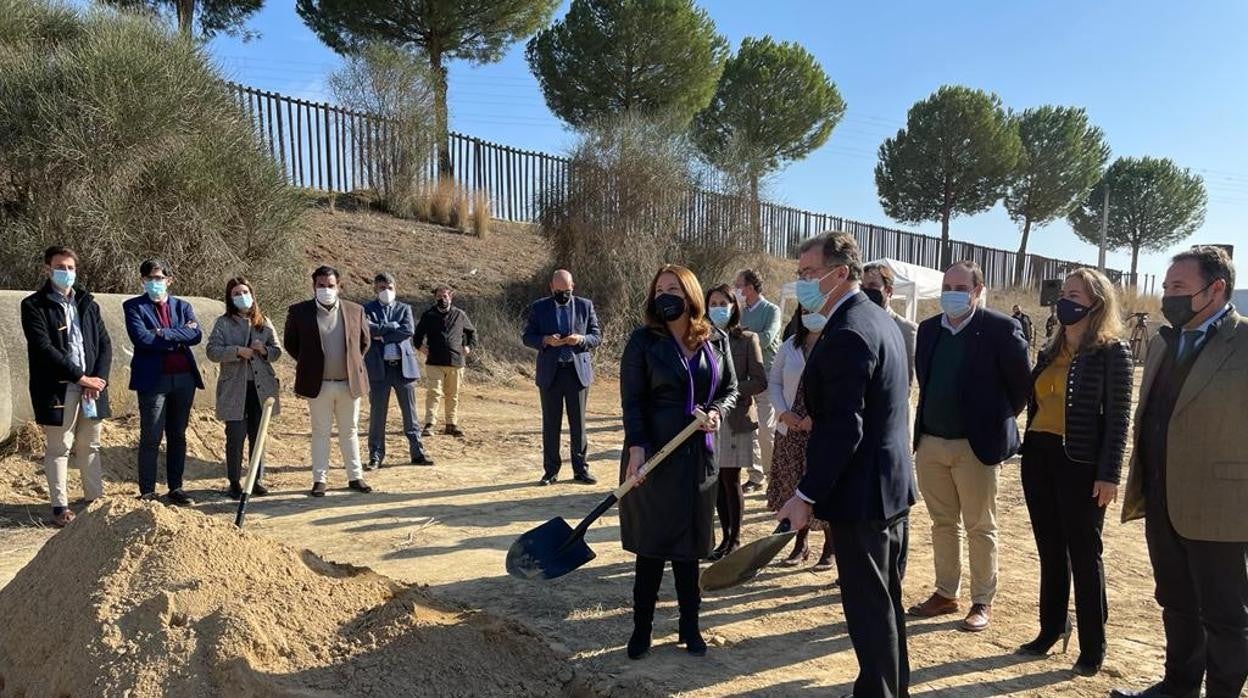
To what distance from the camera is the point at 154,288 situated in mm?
6508

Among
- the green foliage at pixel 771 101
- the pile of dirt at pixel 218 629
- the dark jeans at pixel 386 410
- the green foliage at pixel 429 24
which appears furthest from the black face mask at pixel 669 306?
the green foliage at pixel 771 101

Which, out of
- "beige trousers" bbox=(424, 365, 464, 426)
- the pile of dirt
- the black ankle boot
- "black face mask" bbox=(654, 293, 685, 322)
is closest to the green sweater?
"black face mask" bbox=(654, 293, 685, 322)

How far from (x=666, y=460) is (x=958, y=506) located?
1.69m

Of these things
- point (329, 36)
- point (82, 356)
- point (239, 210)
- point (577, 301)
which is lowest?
point (82, 356)

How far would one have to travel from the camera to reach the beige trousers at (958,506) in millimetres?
4246

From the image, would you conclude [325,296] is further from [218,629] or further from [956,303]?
[956,303]

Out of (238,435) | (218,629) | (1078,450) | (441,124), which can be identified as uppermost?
(441,124)

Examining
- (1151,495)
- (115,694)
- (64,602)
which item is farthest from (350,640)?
(1151,495)

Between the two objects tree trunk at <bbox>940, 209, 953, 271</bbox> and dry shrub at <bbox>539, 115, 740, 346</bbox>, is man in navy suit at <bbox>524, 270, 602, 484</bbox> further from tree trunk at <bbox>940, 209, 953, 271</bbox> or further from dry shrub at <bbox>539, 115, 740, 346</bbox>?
tree trunk at <bbox>940, 209, 953, 271</bbox>

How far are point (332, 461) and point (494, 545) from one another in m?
3.35

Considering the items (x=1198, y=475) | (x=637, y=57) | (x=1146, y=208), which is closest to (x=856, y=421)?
(x=1198, y=475)

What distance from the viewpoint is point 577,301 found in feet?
25.6

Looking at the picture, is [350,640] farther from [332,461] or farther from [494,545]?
[332,461]

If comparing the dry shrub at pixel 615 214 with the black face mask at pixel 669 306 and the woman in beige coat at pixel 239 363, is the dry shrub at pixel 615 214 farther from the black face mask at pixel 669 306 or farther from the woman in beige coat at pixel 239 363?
the black face mask at pixel 669 306
